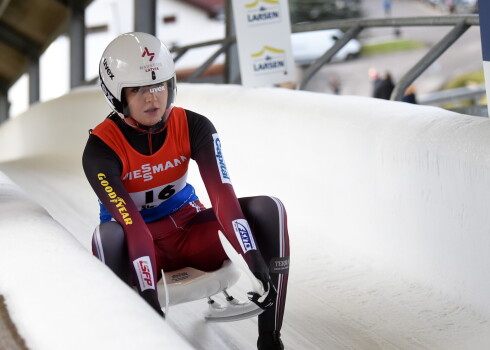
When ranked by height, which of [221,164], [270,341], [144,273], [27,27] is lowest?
[270,341]

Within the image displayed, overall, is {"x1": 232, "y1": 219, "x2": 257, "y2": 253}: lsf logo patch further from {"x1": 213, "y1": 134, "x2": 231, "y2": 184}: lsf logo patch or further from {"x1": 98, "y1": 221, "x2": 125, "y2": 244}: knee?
{"x1": 98, "y1": 221, "x2": 125, "y2": 244}: knee

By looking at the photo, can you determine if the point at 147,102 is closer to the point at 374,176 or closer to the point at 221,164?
the point at 221,164

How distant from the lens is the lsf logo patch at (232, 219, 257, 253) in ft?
7.80

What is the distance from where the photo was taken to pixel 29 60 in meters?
20.1

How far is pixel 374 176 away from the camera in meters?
3.48

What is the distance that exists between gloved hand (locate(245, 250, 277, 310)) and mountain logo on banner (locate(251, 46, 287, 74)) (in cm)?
357

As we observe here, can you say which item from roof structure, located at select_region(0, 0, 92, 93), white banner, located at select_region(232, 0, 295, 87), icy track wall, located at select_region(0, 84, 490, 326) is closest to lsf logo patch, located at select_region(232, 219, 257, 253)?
icy track wall, located at select_region(0, 84, 490, 326)

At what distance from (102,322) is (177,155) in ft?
4.62

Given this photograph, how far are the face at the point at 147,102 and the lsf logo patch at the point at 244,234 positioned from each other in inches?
17.2

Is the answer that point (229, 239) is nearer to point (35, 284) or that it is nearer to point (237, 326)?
point (237, 326)

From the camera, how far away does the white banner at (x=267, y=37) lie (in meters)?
5.84

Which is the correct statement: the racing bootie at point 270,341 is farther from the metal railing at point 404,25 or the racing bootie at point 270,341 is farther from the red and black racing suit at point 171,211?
the metal railing at point 404,25

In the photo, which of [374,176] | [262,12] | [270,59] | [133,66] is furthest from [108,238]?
[262,12]

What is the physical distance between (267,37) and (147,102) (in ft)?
11.5
